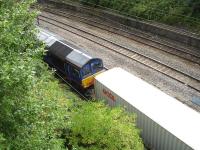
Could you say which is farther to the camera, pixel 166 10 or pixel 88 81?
pixel 166 10

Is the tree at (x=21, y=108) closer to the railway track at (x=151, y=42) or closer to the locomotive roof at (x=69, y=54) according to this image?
the locomotive roof at (x=69, y=54)

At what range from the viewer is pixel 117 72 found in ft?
78.6

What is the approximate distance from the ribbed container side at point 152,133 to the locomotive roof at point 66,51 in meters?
3.82

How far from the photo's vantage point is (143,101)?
20531mm

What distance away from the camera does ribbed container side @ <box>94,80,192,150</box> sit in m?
18.1

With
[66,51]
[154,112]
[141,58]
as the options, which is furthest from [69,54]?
[154,112]

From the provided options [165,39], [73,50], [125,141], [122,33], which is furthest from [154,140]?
[122,33]

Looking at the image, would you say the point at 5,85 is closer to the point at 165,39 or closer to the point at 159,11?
the point at 165,39

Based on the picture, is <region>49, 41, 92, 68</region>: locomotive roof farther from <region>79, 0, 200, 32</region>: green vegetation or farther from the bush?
<region>79, 0, 200, 32</region>: green vegetation

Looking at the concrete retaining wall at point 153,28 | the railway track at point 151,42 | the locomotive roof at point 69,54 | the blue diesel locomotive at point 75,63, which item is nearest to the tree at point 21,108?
the blue diesel locomotive at point 75,63

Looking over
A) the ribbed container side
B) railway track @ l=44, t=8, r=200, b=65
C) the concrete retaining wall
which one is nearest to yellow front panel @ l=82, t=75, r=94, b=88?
the ribbed container side

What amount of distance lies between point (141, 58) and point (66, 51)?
320 inches

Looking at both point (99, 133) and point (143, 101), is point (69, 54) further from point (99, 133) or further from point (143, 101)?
point (99, 133)

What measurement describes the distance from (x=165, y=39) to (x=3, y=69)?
2647 cm
